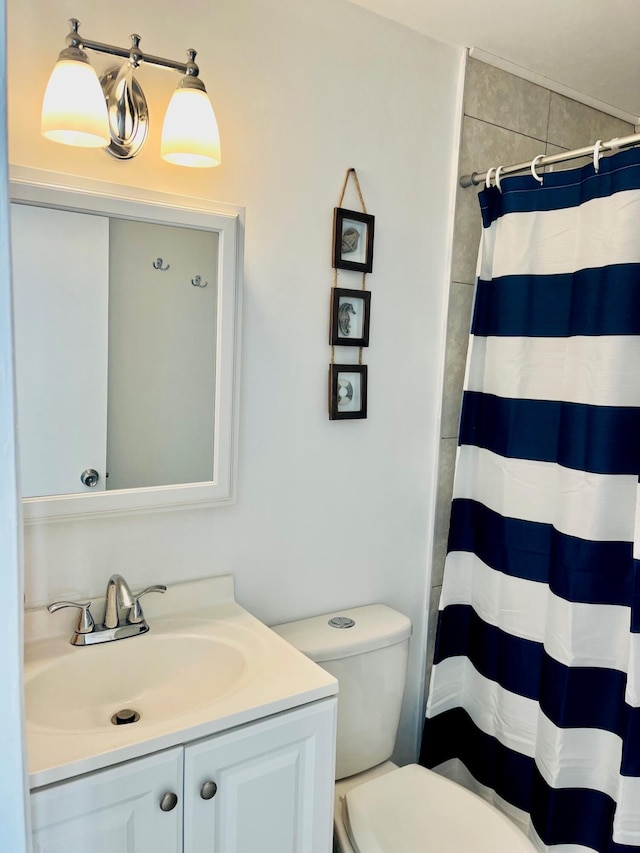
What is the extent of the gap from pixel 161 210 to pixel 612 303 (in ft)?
3.34

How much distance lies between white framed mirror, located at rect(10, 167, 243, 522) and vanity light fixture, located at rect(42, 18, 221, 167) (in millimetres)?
90

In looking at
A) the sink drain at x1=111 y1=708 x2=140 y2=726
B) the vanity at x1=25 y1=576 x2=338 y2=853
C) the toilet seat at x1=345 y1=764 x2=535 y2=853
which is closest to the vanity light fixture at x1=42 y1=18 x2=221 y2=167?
the vanity at x1=25 y1=576 x2=338 y2=853

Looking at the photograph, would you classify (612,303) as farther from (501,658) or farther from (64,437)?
(64,437)

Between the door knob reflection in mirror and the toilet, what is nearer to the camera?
the door knob reflection in mirror

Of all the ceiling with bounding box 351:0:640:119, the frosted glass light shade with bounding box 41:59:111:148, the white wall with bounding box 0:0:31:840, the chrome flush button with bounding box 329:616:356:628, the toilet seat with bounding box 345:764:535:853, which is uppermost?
the ceiling with bounding box 351:0:640:119

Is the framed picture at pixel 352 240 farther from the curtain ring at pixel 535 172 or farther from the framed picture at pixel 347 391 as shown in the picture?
the curtain ring at pixel 535 172

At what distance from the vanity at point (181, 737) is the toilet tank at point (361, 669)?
22 cm

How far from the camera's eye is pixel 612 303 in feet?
5.07

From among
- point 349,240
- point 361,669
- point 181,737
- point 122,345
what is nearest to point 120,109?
point 122,345

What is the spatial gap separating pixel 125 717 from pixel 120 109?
1188 mm

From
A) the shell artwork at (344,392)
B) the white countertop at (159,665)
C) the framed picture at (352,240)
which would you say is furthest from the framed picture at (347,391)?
the white countertop at (159,665)

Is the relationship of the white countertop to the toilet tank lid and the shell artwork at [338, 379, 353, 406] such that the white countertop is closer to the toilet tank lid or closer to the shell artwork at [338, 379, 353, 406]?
the toilet tank lid

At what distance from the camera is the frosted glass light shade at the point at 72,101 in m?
1.21

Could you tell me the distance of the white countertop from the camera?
1062 millimetres
